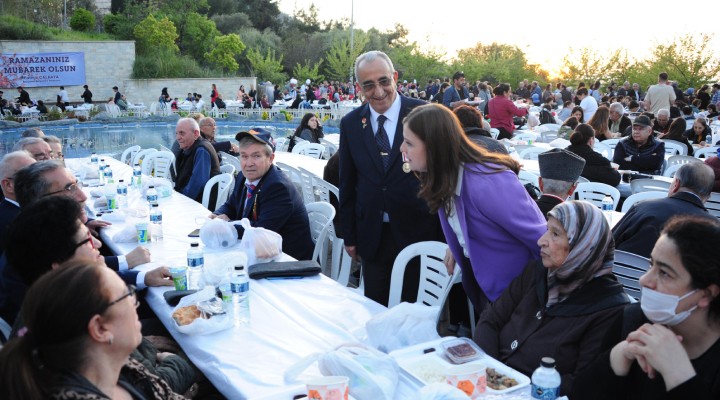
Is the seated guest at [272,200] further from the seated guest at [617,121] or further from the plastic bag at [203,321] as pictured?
the seated guest at [617,121]

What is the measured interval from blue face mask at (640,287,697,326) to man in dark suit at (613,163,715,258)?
1.77m

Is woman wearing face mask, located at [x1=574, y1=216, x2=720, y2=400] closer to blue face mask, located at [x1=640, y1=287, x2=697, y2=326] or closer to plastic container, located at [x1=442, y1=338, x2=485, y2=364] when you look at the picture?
blue face mask, located at [x1=640, y1=287, x2=697, y2=326]

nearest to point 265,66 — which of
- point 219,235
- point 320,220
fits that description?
point 320,220

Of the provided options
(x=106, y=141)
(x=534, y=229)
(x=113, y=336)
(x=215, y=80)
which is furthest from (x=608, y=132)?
(x=215, y=80)

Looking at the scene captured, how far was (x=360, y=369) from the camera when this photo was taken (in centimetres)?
211

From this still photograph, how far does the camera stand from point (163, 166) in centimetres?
893

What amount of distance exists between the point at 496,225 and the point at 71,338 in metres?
1.89

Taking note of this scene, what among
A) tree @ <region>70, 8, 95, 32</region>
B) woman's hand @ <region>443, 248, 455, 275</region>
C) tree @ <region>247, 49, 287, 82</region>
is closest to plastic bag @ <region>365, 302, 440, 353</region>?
woman's hand @ <region>443, 248, 455, 275</region>

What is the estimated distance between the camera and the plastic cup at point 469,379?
2.07 meters

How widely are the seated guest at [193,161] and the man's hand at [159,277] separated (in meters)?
3.15

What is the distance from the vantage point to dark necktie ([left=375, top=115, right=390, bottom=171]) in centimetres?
374

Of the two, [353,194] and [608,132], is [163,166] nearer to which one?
[353,194]

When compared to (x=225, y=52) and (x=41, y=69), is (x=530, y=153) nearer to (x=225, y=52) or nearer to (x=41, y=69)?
(x=41, y=69)

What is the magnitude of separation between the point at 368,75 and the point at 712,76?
81.1 feet
